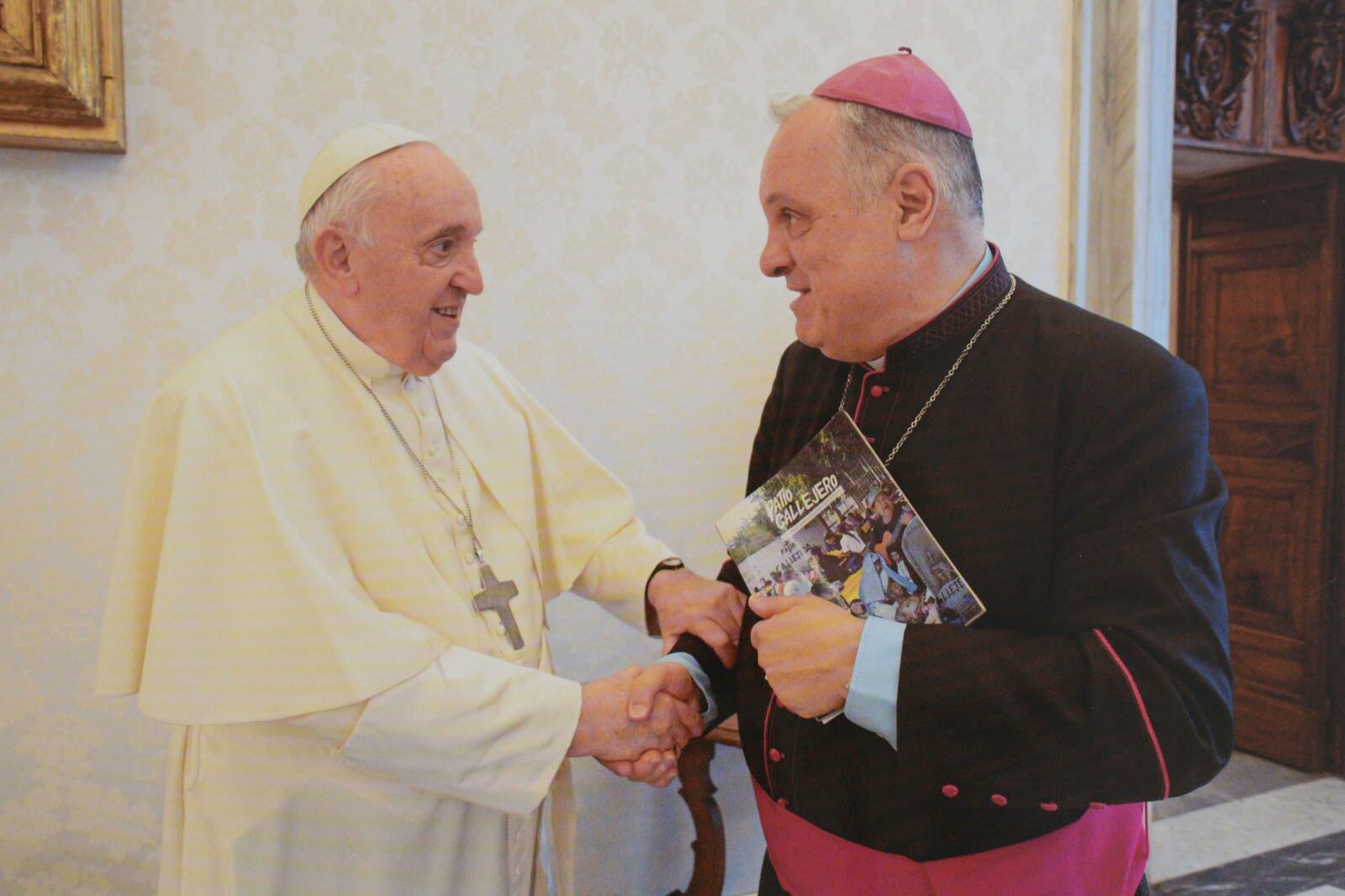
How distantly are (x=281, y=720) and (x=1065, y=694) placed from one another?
1150mm

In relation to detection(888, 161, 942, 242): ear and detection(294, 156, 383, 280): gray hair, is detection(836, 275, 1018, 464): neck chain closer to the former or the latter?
detection(888, 161, 942, 242): ear

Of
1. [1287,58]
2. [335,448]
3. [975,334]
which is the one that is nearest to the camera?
[975,334]

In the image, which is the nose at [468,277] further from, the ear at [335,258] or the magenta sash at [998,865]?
the magenta sash at [998,865]

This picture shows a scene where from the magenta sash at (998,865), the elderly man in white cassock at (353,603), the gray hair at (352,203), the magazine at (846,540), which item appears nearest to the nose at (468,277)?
the elderly man in white cassock at (353,603)

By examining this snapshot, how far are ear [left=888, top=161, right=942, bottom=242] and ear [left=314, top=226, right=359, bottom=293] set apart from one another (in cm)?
89

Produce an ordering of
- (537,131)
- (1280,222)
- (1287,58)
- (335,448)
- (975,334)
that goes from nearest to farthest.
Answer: (975,334) < (335,448) < (537,131) < (1287,58) < (1280,222)

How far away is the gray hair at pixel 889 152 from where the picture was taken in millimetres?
1454

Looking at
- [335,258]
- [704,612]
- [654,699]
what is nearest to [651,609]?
[704,612]

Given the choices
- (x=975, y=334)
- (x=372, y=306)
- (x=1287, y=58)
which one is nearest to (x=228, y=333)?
(x=372, y=306)

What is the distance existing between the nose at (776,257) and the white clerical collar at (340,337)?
0.69 m

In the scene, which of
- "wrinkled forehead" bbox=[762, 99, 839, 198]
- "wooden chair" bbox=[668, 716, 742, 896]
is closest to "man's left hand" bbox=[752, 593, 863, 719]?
"wrinkled forehead" bbox=[762, 99, 839, 198]

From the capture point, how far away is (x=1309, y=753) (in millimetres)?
4312

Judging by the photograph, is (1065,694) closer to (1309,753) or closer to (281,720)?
(281,720)

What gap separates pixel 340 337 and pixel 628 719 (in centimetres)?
82
